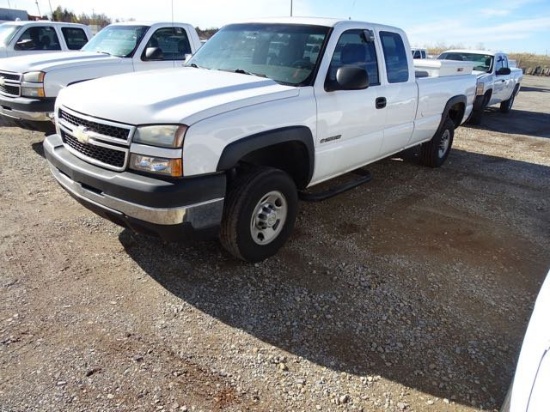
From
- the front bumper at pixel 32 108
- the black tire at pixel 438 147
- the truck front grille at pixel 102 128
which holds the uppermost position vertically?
the truck front grille at pixel 102 128

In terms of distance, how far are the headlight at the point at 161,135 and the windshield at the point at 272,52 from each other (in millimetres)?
1272

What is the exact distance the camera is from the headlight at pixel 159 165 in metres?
2.68

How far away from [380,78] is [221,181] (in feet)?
8.08

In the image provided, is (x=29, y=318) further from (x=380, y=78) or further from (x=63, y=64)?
(x=63, y=64)

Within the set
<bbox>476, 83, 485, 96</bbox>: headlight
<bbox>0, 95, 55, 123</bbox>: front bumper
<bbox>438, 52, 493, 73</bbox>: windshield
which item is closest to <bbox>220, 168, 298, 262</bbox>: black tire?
<bbox>0, 95, 55, 123</bbox>: front bumper

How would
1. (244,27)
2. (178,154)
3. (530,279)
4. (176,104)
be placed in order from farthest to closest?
(244,27)
(530,279)
(176,104)
(178,154)

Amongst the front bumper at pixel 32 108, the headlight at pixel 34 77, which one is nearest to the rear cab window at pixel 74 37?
the headlight at pixel 34 77

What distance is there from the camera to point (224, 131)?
9.25 feet

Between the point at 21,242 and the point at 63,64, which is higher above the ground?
the point at 63,64

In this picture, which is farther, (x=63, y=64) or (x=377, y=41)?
(x=63, y=64)

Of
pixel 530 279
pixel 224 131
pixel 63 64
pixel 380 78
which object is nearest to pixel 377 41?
pixel 380 78

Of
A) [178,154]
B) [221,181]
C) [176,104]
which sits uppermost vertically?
[176,104]

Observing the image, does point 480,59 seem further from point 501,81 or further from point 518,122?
point 518,122

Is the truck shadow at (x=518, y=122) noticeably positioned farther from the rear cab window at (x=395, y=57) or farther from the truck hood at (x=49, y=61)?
the truck hood at (x=49, y=61)
